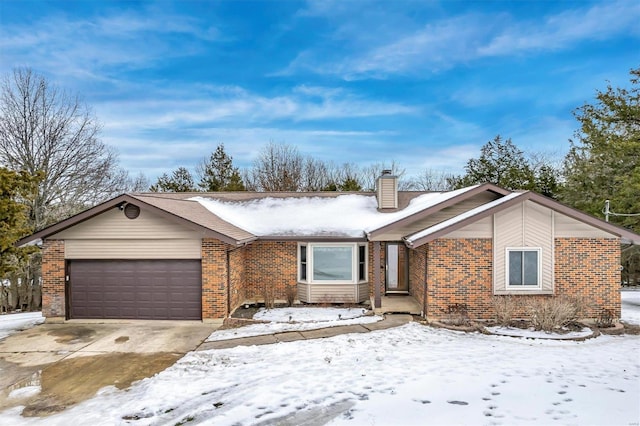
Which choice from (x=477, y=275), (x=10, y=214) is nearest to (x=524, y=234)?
(x=477, y=275)

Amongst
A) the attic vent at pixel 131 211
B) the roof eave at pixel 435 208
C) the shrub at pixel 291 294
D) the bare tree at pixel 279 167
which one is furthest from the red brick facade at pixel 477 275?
the bare tree at pixel 279 167

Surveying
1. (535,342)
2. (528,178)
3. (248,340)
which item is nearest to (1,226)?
(248,340)

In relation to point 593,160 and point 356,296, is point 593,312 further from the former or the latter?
point 593,160

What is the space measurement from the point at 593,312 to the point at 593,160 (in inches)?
572

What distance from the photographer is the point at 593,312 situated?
10461mm

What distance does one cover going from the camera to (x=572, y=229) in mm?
10508

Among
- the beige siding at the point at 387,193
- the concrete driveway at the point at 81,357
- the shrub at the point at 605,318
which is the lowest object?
the concrete driveway at the point at 81,357

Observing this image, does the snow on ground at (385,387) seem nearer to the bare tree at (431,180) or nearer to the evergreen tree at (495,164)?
the evergreen tree at (495,164)

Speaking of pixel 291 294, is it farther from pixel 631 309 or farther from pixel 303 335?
pixel 631 309

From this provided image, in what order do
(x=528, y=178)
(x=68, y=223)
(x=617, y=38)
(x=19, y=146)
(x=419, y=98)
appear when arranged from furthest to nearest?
1. (x=528, y=178)
2. (x=419, y=98)
3. (x=19, y=146)
4. (x=617, y=38)
5. (x=68, y=223)

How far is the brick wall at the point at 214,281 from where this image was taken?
437 inches

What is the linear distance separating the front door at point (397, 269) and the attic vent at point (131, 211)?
29.2 feet

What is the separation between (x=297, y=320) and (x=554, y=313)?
6.99 meters

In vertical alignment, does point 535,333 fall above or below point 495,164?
below
